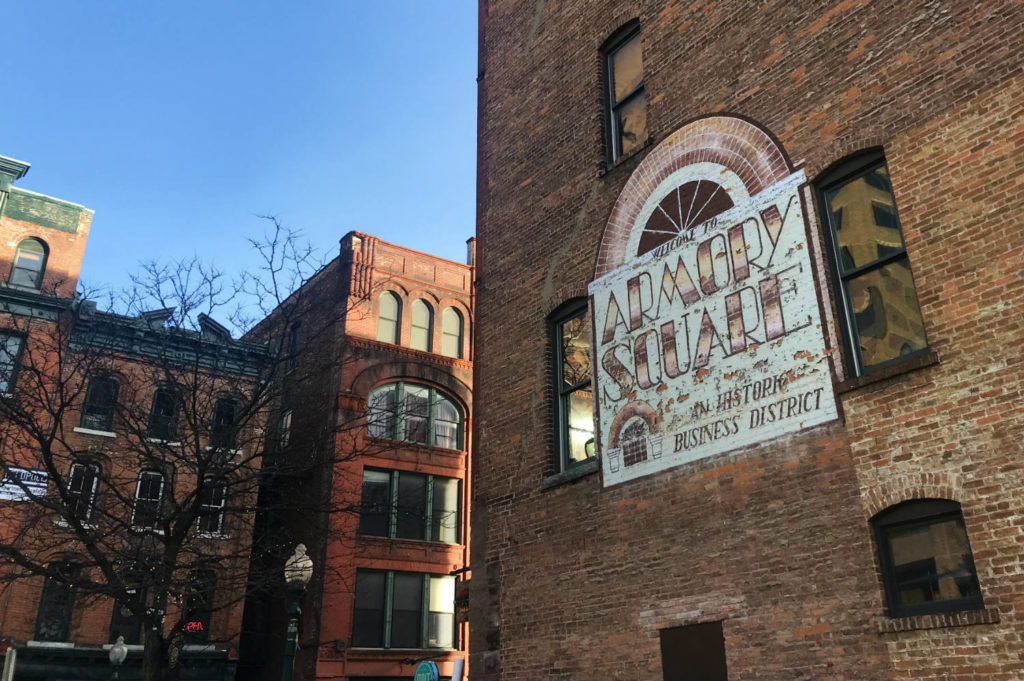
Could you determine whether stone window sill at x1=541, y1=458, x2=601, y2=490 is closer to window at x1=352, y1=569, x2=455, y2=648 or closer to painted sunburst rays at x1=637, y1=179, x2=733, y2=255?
painted sunburst rays at x1=637, y1=179, x2=733, y2=255

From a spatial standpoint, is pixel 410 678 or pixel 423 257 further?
pixel 423 257

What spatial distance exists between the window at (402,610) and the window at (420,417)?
4.93m

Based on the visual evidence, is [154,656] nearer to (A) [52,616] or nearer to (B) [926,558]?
(A) [52,616]

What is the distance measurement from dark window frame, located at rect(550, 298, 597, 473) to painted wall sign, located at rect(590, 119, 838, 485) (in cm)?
52

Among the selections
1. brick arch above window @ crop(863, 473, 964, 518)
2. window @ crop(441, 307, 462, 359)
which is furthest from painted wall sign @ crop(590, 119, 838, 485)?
window @ crop(441, 307, 462, 359)

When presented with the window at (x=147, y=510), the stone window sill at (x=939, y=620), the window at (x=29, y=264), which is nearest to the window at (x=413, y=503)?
the window at (x=147, y=510)

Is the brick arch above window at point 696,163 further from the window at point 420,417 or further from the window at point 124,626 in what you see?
the window at point 124,626

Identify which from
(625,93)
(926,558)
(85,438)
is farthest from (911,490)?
(85,438)

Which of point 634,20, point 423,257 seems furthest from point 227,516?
point 634,20

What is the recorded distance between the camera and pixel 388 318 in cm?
3269

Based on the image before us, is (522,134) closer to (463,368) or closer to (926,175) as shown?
(926,175)

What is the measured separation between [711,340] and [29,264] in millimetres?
27300

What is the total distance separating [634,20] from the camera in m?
13.0

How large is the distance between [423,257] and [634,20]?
21.9m
